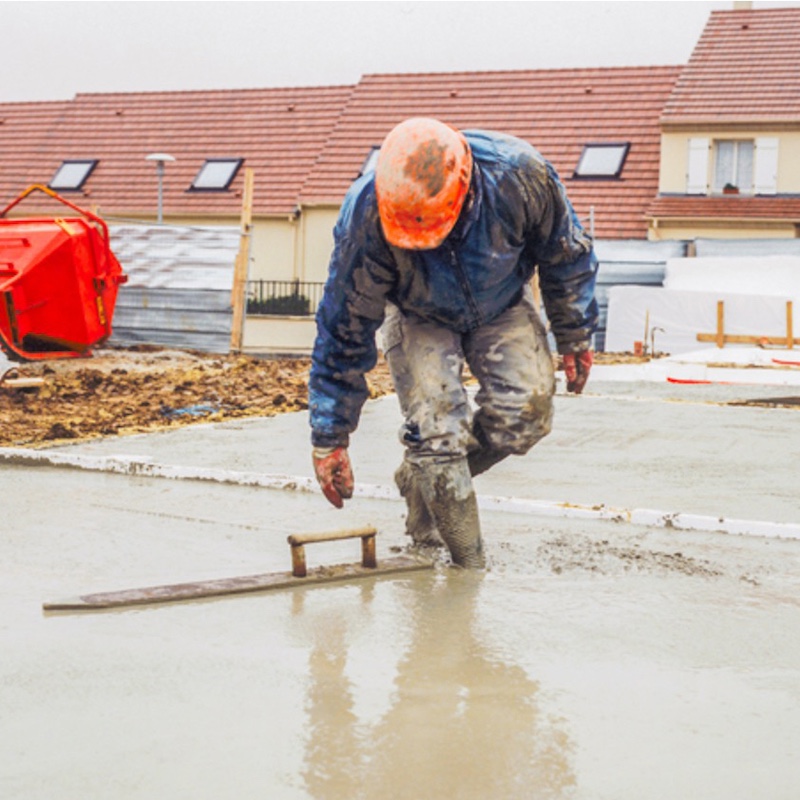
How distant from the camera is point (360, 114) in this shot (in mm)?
32562

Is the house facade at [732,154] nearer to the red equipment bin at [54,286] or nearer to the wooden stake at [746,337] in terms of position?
the wooden stake at [746,337]

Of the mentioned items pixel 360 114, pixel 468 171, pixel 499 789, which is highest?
pixel 360 114

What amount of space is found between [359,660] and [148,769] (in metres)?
0.86

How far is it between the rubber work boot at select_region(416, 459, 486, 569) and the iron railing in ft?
76.7

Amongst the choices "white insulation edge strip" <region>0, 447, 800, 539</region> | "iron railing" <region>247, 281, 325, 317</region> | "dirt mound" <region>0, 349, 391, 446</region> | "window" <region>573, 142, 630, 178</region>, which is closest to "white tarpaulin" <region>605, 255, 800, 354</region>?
"dirt mound" <region>0, 349, 391, 446</region>

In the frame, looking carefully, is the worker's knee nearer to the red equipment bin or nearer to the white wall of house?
the red equipment bin

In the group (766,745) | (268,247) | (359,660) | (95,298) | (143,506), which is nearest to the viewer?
(766,745)

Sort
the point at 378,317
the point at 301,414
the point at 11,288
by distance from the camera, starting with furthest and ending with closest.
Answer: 1. the point at 11,288
2. the point at 301,414
3. the point at 378,317

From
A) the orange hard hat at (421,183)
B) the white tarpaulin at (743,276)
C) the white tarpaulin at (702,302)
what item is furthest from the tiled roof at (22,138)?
the orange hard hat at (421,183)

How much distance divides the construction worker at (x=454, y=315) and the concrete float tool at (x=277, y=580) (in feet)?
0.74

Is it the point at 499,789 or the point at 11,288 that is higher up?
the point at 11,288

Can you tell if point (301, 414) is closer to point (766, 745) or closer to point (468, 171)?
point (468, 171)

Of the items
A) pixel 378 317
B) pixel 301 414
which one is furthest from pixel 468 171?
pixel 301 414

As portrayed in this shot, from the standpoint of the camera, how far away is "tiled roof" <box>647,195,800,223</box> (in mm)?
26828
